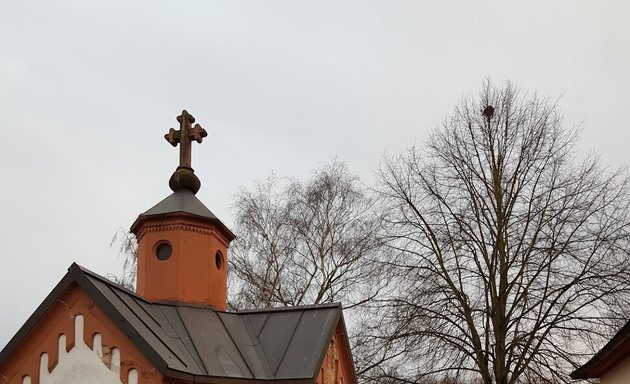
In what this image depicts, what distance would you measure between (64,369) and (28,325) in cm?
89

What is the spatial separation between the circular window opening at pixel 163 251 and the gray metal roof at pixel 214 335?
1.08 meters

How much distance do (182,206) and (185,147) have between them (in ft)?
5.23

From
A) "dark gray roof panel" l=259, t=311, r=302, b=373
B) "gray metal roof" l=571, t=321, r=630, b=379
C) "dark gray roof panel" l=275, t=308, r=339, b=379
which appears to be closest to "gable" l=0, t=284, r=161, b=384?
"dark gray roof panel" l=275, t=308, r=339, b=379

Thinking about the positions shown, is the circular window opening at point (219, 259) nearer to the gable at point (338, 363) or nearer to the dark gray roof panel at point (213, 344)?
the dark gray roof panel at point (213, 344)

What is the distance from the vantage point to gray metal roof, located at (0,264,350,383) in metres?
11.8

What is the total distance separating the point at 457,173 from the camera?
61.4 ft

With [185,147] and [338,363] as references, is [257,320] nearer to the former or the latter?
[338,363]

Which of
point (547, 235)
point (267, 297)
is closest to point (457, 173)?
point (547, 235)

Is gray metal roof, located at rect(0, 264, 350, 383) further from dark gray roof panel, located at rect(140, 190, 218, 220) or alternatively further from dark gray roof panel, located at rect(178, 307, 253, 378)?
dark gray roof panel, located at rect(140, 190, 218, 220)

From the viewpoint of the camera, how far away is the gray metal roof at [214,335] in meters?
11.8

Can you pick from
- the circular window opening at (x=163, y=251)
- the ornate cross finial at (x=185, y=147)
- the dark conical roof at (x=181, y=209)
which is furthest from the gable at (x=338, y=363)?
the ornate cross finial at (x=185, y=147)

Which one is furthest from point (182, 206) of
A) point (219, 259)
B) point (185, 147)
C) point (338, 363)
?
point (338, 363)

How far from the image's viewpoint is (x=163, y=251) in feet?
49.9

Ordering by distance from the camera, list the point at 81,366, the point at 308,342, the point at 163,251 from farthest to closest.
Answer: the point at 163,251
the point at 308,342
the point at 81,366
